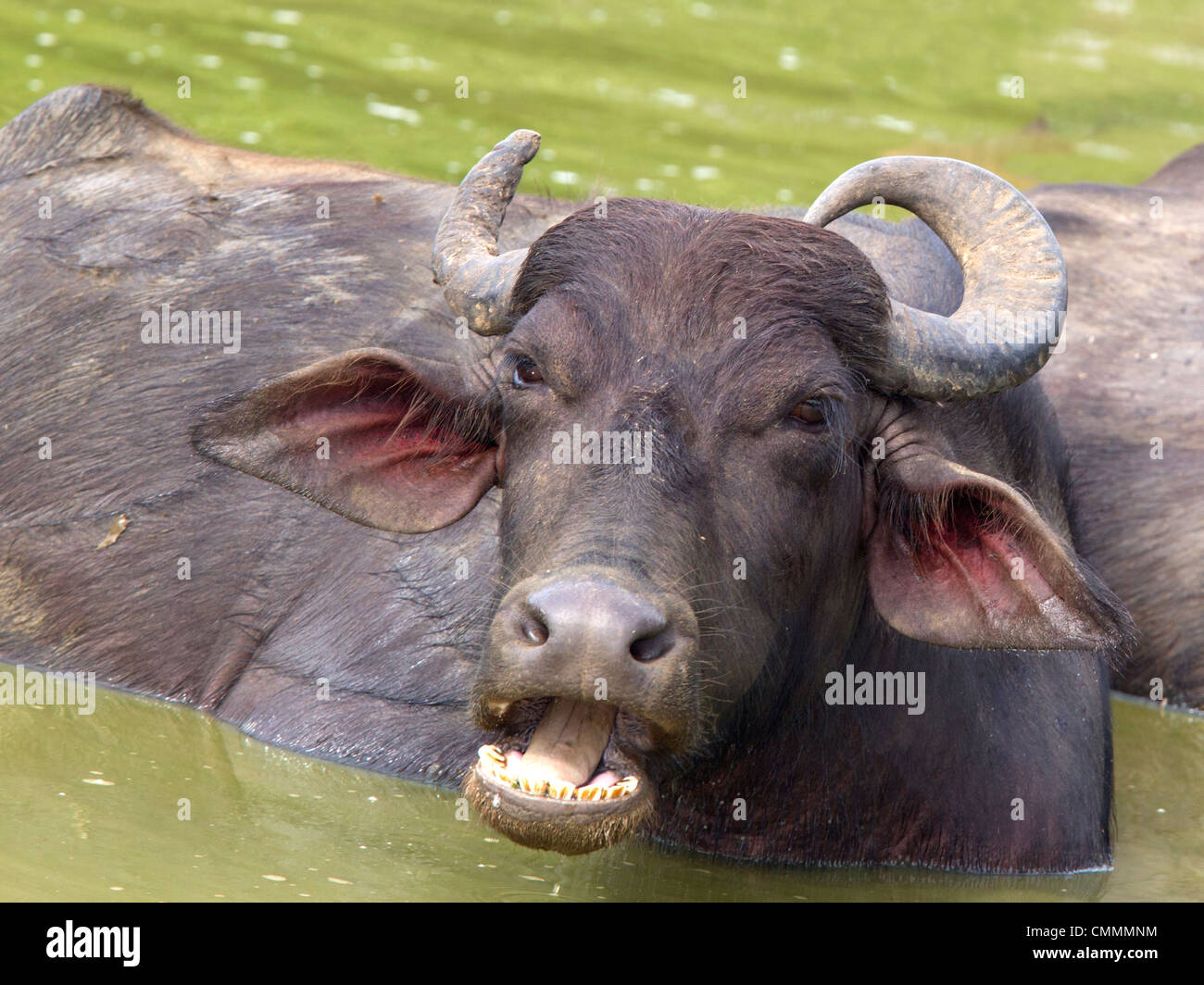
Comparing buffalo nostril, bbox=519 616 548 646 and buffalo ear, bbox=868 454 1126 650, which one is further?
Result: buffalo ear, bbox=868 454 1126 650

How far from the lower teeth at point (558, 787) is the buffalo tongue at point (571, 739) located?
0.05 m

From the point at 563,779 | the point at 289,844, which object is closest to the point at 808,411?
the point at 563,779

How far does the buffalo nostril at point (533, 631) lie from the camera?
14.0 feet

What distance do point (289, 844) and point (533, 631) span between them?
5.28 feet

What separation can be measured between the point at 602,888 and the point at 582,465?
4.89 ft

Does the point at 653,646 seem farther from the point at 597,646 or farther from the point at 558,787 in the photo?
the point at 558,787

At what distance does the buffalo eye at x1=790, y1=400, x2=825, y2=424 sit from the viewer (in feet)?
15.9

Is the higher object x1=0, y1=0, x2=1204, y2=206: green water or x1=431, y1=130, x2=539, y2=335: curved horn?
x1=431, y1=130, x2=539, y2=335: curved horn

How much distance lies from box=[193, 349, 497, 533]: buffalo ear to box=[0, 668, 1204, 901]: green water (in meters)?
0.97

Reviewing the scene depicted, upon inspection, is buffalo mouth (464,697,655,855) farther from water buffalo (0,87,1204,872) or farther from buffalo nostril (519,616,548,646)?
buffalo nostril (519,616,548,646)

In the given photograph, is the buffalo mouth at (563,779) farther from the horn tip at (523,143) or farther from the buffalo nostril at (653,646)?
the horn tip at (523,143)

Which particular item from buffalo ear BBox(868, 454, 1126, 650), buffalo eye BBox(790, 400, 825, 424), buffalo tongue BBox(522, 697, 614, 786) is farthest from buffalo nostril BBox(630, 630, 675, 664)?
buffalo ear BBox(868, 454, 1126, 650)
